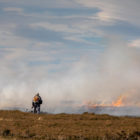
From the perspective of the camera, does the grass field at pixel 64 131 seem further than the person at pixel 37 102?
No

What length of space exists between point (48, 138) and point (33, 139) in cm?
162

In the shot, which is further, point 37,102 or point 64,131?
point 37,102

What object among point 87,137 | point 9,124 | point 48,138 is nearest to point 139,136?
point 87,137

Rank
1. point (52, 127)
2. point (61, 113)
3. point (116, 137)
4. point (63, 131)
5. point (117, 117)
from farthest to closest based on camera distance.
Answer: point (61, 113) < point (117, 117) < point (52, 127) < point (63, 131) < point (116, 137)

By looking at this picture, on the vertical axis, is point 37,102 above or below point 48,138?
above

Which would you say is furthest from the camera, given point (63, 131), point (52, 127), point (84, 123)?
point (84, 123)

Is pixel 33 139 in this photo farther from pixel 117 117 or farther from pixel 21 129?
pixel 117 117

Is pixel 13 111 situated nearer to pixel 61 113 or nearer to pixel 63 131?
pixel 61 113

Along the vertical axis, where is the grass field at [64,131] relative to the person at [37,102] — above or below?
below

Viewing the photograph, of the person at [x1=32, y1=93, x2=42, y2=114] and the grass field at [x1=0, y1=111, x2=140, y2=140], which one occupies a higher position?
the person at [x1=32, y1=93, x2=42, y2=114]

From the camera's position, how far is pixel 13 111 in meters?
56.2

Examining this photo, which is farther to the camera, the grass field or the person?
the person

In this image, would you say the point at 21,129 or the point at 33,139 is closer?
the point at 33,139

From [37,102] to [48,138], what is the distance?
972 inches
